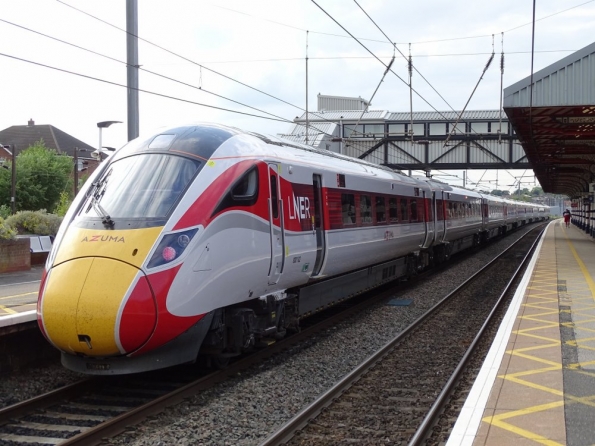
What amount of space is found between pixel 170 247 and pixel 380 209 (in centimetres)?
825

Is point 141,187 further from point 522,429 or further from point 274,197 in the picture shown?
point 522,429

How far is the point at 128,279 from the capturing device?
682 cm

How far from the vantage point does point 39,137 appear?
70.6 m

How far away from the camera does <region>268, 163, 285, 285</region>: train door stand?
9.00 m


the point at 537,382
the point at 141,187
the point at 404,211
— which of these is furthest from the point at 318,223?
the point at 404,211

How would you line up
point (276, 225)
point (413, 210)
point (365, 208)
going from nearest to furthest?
point (276, 225), point (365, 208), point (413, 210)

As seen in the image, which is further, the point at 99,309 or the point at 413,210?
the point at 413,210

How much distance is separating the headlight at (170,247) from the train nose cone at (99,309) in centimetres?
27

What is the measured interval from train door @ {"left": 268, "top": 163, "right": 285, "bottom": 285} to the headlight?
185 cm

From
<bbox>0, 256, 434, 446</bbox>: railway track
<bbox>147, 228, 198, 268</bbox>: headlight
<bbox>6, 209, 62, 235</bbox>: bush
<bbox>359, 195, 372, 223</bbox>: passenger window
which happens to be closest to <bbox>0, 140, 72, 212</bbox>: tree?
<bbox>6, 209, 62, 235</bbox>: bush

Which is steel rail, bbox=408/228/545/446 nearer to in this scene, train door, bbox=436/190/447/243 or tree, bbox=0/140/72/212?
train door, bbox=436/190/447/243

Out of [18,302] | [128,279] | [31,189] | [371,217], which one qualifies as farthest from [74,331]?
[31,189]

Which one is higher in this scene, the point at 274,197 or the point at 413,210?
the point at 274,197

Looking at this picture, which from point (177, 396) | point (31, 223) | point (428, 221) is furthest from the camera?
point (31, 223)
